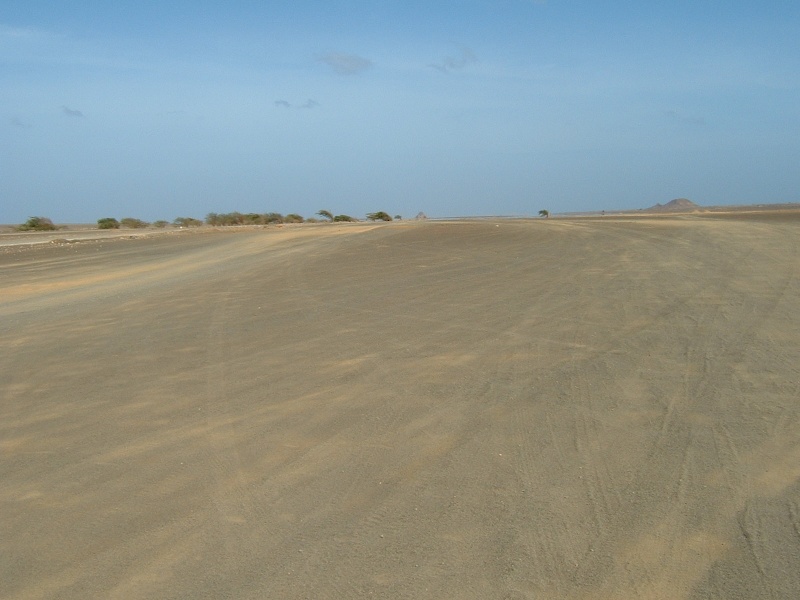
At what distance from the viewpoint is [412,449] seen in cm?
540

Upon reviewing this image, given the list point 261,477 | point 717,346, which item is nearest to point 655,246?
point 717,346

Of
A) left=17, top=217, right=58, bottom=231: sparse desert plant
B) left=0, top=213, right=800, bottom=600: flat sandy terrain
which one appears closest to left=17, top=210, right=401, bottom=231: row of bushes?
left=17, top=217, right=58, bottom=231: sparse desert plant

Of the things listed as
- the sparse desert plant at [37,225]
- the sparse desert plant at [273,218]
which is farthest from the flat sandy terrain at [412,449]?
the sparse desert plant at [273,218]

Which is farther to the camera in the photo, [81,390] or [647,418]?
[81,390]

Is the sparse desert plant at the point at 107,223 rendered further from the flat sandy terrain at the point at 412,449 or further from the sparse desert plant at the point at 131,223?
the flat sandy terrain at the point at 412,449

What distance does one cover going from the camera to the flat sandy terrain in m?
3.81

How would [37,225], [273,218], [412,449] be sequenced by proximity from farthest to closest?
[273,218] < [37,225] < [412,449]

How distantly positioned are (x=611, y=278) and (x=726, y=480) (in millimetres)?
9244

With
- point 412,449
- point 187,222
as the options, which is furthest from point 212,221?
point 412,449

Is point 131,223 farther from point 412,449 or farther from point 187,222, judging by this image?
point 412,449

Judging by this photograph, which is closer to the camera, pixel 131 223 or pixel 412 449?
pixel 412 449

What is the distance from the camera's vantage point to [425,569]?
12.4 feet

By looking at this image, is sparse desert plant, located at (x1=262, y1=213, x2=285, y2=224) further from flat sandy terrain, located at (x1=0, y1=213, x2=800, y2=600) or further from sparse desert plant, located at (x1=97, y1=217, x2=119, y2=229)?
flat sandy terrain, located at (x1=0, y1=213, x2=800, y2=600)

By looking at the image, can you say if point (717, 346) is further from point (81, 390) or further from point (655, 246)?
point (655, 246)
